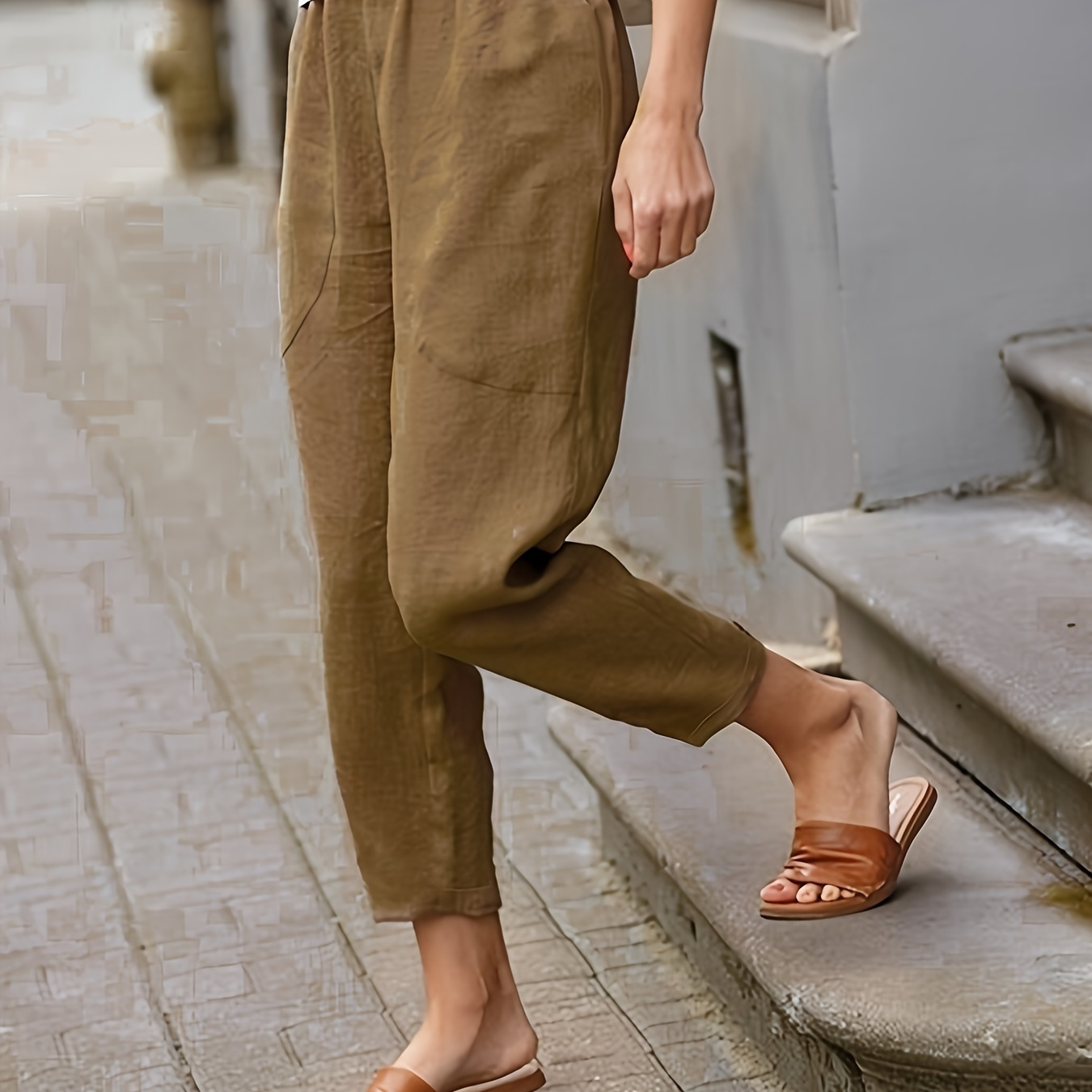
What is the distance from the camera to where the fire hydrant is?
8.30 m

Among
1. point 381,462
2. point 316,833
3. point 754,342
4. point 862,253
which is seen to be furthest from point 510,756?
point 381,462

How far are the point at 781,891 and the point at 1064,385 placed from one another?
0.93m

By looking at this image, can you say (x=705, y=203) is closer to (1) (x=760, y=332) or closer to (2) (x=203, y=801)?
(1) (x=760, y=332)

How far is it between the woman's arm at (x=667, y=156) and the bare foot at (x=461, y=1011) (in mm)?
800

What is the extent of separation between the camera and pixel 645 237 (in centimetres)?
191

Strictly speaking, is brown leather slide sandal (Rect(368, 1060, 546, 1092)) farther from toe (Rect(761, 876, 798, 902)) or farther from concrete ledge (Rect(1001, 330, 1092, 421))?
concrete ledge (Rect(1001, 330, 1092, 421))

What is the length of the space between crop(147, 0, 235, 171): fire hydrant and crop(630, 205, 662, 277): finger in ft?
21.6

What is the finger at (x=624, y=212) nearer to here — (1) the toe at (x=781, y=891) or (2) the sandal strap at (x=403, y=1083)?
(1) the toe at (x=781, y=891)

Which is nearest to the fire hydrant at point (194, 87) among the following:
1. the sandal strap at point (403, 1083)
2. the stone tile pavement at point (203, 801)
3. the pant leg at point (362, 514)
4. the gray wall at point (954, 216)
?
the stone tile pavement at point (203, 801)

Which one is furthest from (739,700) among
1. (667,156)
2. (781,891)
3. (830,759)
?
(667,156)

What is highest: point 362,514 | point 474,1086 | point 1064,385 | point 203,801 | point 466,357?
point 466,357

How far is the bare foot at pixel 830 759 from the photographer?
7.54 feet

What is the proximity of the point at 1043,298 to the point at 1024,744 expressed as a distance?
0.78 meters

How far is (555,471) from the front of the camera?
199 centimetres
